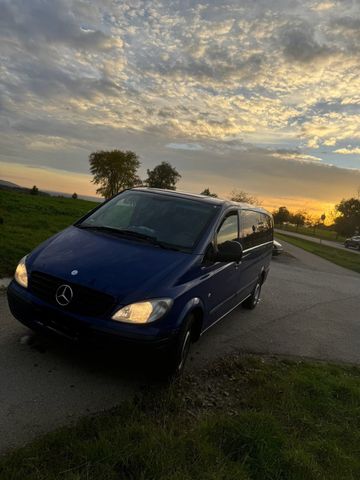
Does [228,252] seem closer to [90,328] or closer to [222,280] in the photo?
[222,280]

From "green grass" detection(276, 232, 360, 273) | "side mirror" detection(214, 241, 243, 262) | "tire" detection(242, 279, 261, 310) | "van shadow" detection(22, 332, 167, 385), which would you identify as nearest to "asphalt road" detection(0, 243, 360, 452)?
"van shadow" detection(22, 332, 167, 385)

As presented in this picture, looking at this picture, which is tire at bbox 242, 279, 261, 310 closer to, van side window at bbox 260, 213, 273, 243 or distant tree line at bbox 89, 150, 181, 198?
van side window at bbox 260, 213, 273, 243

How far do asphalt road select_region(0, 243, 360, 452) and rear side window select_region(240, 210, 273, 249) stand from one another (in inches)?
54.5

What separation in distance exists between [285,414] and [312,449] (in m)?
0.50

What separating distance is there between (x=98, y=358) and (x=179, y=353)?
0.86 meters

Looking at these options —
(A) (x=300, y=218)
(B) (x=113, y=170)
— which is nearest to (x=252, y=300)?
(B) (x=113, y=170)

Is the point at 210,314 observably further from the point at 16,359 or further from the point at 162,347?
the point at 16,359

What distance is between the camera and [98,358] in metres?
4.09

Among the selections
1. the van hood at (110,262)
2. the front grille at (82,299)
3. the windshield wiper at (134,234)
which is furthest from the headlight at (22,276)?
the windshield wiper at (134,234)

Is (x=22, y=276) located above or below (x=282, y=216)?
above

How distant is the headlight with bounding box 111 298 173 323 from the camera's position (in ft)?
11.6

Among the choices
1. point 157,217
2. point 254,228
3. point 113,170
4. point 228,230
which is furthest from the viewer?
point 113,170

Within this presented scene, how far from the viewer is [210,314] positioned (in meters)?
4.72

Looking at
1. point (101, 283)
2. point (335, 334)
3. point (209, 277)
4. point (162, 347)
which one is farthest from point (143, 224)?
point (335, 334)
